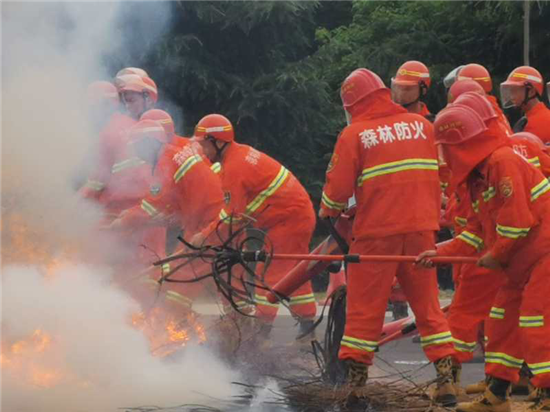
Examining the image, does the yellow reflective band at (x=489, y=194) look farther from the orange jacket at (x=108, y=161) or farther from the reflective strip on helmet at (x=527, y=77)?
the orange jacket at (x=108, y=161)

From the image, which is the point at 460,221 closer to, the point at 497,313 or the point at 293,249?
the point at 497,313

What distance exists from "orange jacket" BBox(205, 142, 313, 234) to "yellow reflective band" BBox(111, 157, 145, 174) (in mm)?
677

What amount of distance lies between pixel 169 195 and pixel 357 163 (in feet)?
8.88

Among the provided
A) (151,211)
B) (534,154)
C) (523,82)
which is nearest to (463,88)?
(534,154)

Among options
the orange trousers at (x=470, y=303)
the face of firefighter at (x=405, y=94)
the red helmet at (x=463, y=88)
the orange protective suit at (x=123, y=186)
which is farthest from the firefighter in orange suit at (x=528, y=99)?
the orange protective suit at (x=123, y=186)

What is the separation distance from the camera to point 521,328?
21.2ft

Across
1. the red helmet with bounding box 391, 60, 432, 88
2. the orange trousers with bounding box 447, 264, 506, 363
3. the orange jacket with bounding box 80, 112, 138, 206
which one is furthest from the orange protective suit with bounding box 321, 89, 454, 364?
the orange jacket with bounding box 80, 112, 138, 206

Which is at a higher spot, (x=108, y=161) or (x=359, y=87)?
(x=108, y=161)

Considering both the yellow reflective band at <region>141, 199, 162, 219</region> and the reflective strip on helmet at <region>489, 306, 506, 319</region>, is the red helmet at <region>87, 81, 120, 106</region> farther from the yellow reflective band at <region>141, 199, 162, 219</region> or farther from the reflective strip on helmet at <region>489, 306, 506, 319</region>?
the reflective strip on helmet at <region>489, 306, 506, 319</region>

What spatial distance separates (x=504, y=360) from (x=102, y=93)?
4532 mm

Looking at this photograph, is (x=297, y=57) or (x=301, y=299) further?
(x=297, y=57)

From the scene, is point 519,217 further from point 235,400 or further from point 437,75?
point 437,75

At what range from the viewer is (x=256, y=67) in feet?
52.0

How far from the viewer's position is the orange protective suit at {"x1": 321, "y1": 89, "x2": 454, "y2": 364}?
6914 millimetres
